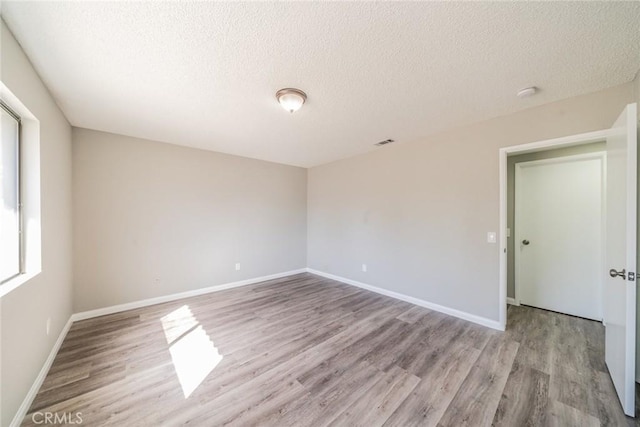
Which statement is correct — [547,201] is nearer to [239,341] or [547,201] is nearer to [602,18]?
[602,18]

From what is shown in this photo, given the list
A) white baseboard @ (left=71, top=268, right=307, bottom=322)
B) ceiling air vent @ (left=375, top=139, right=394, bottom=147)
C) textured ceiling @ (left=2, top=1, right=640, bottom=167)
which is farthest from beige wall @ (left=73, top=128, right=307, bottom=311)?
ceiling air vent @ (left=375, top=139, right=394, bottom=147)

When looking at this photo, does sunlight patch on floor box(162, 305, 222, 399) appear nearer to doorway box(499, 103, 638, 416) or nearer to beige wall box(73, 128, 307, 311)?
beige wall box(73, 128, 307, 311)

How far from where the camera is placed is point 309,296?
12.6 ft

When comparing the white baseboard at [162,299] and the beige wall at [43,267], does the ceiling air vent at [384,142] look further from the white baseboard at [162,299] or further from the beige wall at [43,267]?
the beige wall at [43,267]

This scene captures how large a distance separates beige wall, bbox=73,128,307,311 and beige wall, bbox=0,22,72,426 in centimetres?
25

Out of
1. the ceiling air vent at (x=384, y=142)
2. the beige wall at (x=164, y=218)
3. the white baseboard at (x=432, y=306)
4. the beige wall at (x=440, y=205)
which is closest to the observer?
the beige wall at (x=440, y=205)

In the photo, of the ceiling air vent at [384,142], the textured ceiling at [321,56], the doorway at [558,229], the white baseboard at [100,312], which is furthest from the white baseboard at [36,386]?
the doorway at [558,229]

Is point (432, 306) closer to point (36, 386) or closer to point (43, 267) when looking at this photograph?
point (36, 386)

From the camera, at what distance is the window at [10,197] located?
1556 millimetres

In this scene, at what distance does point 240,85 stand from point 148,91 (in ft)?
2.94

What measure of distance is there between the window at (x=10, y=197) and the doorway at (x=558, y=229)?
17.8ft

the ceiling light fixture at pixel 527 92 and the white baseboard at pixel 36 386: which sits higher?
the ceiling light fixture at pixel 527 92

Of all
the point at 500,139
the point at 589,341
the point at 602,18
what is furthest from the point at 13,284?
the point at 589,341

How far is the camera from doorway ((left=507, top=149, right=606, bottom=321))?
294cm
